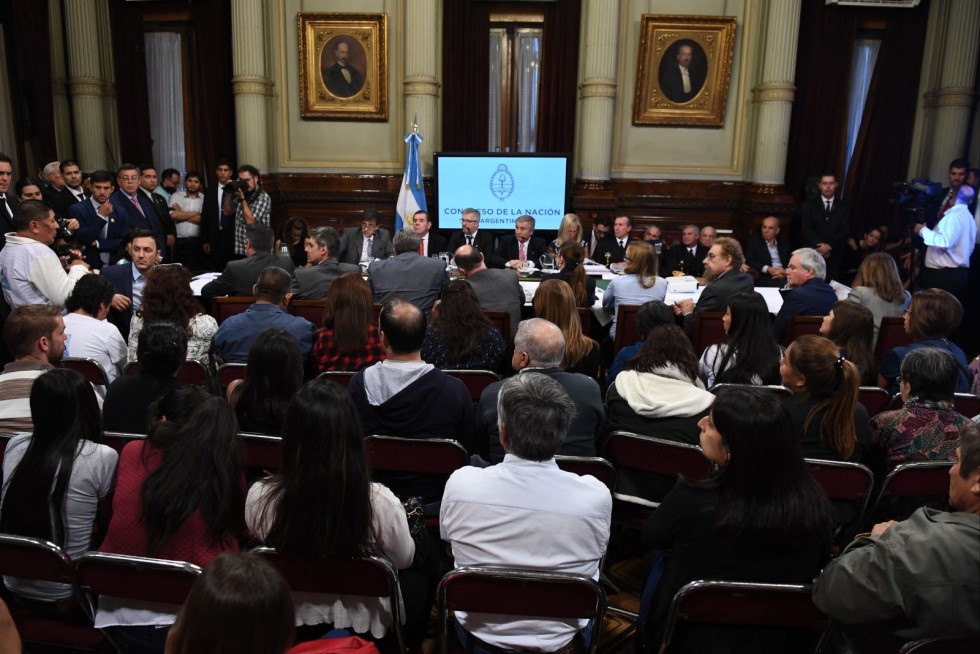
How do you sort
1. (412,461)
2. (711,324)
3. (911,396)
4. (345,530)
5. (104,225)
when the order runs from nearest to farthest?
(345,530)
(412,461)
(911,396)
(711,324)
(104,225)

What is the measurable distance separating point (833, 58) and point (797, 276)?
198 inches

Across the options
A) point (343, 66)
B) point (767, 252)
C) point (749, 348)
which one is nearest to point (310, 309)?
point (749, 348)

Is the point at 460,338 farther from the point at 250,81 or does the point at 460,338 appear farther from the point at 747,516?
the point at 250,81

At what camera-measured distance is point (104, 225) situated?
6.65m

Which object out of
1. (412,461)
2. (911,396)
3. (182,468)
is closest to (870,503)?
(911,396)

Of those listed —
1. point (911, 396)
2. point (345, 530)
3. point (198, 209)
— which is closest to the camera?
point (345, 530)

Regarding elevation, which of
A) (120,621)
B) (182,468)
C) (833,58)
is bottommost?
(120,621)

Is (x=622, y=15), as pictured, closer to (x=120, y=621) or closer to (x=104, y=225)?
(x=104, y=225)

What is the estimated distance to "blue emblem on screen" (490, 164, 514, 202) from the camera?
29.3 ft

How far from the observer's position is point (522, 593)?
196 cm

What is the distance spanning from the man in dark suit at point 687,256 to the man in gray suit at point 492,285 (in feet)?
9.76

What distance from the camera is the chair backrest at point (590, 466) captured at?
105 inches

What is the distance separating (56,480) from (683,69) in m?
8.33

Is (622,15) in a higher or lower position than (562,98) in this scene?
higher
